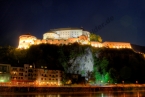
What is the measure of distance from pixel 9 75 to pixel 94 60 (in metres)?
21.2

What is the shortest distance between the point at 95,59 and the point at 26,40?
53.2ft

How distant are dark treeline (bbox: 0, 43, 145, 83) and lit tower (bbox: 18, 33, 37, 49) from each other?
2.89m

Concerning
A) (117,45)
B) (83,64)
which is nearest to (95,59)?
(83,64)

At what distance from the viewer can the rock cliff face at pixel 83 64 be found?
166ft

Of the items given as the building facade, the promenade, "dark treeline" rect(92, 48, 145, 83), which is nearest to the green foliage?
"dark treeline" rect(92, 48, 145, 83)

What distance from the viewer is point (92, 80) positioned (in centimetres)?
5156

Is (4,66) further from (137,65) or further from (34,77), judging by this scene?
(137,65)

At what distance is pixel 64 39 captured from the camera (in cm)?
5694

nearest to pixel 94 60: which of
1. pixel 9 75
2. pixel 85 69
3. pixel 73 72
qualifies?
pixel 85 69

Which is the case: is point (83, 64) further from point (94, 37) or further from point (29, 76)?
point (29, 76)

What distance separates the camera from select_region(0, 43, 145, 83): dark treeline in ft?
162

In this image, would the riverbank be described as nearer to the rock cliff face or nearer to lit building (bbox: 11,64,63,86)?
lit building (bbox: 11,64,63,86)

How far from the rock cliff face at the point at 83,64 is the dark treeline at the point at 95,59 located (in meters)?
0.76

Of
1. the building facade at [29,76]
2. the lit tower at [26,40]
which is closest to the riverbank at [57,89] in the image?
the building facade at [29,76]
